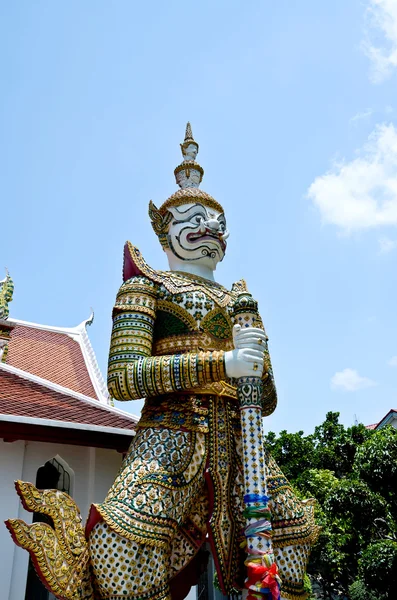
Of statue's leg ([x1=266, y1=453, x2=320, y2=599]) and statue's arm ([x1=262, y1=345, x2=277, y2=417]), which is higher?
statue's arm ([x1=262, y1=345, x2=277, y2=417])

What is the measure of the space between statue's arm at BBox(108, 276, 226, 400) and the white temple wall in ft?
7.07

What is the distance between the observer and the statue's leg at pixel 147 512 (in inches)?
125

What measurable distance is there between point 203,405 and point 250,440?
48 cm

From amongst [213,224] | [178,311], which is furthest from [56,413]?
[213,224]

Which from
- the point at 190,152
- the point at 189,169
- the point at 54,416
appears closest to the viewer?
the point at 189,169

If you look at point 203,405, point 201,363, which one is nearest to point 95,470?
point 203,405

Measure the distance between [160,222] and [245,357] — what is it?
171 cm

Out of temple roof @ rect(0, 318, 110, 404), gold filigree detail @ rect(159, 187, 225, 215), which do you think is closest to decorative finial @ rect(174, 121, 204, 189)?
gold filigree detail @ rect(159, 187, 225, 215)

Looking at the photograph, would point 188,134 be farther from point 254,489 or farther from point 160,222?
point 254,489

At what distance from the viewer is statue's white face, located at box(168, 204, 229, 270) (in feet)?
15.0

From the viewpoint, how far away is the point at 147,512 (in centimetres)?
331

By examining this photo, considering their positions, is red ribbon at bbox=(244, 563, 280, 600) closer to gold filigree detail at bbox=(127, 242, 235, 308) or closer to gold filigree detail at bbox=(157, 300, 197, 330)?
gold filigree detail at bbox=(157, 300, 197, 330)

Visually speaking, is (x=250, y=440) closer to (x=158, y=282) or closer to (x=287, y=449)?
(x=158, y=282)

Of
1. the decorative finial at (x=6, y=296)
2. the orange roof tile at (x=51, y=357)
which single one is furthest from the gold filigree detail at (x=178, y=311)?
the orange roof tile at (x=51, y=357)
